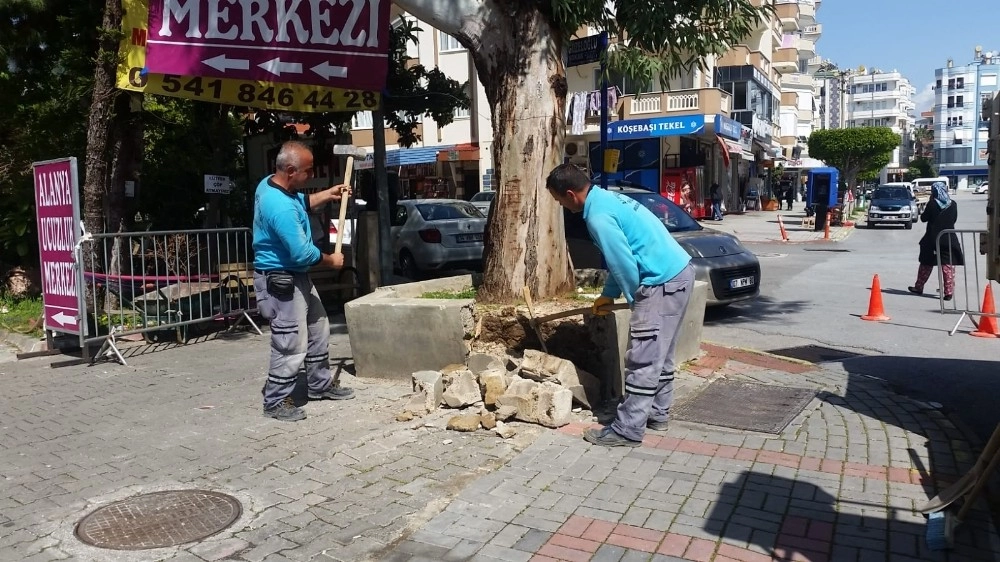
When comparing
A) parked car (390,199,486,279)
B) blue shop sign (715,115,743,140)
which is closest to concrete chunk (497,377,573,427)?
parked car (390,199,486,279)

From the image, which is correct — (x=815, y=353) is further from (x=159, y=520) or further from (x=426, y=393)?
(x=159, y=520)

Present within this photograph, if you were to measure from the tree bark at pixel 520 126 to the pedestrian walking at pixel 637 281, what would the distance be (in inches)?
65.2

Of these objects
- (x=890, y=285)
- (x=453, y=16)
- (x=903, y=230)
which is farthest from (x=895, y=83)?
(x=453, y=16)

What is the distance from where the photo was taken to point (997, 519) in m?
3.83

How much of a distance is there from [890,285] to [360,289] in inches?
335

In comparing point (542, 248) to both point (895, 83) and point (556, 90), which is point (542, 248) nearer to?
point (556, 90)

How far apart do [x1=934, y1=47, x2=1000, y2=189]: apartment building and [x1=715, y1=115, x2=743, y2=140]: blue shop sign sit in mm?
95855

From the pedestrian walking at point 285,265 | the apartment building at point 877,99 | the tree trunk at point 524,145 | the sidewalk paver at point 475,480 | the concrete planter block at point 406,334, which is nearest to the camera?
the sidewalk paver at point 475,480

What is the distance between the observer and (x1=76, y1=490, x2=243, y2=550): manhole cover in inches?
146

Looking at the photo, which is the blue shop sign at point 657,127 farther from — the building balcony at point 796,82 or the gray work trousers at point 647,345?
the building balcony at point 796,82

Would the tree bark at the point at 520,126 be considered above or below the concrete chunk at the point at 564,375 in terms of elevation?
above

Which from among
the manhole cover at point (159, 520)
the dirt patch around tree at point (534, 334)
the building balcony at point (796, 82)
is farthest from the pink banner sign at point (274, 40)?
the building balcony at point (796, 82)

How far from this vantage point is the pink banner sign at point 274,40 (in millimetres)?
8242

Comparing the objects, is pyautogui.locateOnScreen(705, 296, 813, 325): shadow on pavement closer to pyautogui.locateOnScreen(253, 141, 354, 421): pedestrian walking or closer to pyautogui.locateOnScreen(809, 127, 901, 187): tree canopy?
pyautogui.locateOnScreen(253, 141, 354, 421): pedestrian walking
